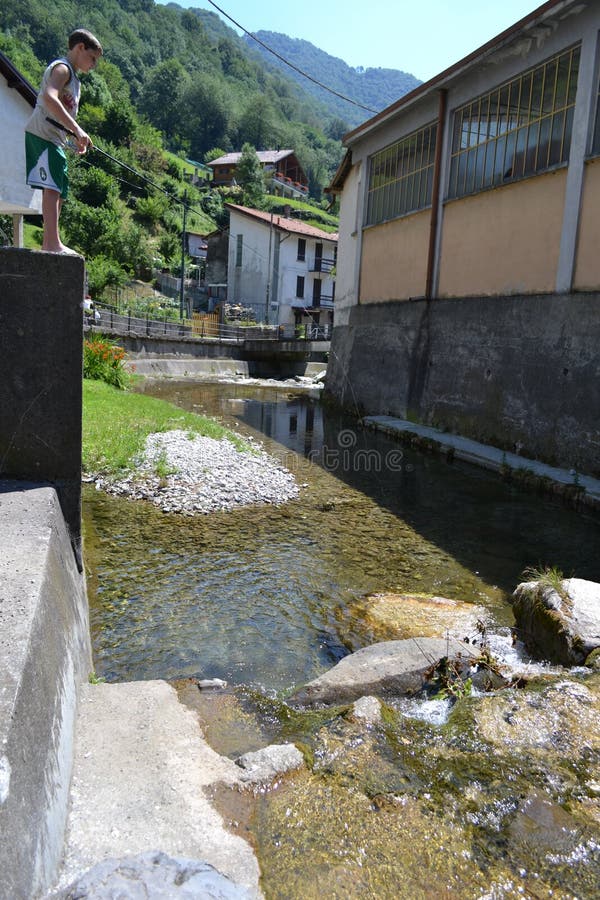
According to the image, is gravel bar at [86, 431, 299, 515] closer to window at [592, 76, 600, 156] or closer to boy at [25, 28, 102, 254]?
boy at [25, 28, 102, 254]

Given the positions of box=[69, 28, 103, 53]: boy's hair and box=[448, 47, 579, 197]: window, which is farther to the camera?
box=[448, 47, 579, 197]: window

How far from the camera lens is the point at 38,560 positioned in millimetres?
2873

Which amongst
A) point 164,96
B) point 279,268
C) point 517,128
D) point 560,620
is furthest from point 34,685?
point 164,96

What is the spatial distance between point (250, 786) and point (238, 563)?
4151 millimetres

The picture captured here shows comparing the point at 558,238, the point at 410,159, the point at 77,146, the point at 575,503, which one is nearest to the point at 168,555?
the point at 77,146

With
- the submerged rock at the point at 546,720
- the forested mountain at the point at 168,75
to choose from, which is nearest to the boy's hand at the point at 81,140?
the submerged rock at the point at 546,720

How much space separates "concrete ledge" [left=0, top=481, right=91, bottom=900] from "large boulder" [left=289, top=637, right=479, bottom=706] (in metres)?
1.53

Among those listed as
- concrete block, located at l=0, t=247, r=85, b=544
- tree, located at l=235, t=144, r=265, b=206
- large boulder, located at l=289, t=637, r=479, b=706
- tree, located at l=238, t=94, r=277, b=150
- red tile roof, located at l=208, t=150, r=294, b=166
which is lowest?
large boulder, located at l=289, t=637, r=479, b=706

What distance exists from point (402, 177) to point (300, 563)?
1364 cm

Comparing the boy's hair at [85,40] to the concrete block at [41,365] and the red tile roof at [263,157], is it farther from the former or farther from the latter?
the red tile roof at [263,157]

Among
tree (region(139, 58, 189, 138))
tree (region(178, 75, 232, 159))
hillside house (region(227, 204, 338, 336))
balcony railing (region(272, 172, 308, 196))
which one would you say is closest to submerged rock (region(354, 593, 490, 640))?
hillside house (region(227, 204, 338, 336))

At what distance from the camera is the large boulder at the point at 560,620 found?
4.60 metres

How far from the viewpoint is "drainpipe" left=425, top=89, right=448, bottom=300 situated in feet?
49.3

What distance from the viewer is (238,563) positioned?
693cm
